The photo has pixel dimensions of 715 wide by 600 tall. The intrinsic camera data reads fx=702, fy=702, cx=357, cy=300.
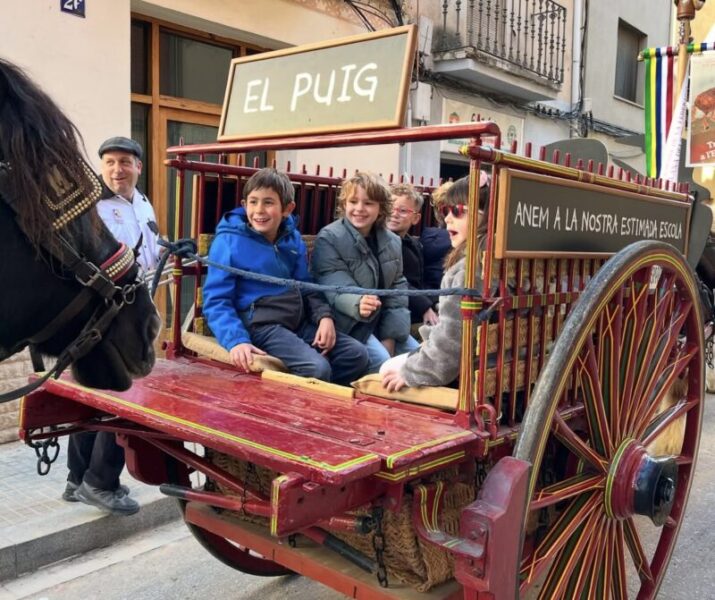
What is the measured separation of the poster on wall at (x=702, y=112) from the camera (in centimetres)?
539

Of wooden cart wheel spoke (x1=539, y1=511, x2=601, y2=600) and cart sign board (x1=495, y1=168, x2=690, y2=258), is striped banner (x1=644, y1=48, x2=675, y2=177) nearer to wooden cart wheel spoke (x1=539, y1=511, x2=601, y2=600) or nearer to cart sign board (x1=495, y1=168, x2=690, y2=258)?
cart sign board (x1=495, y1=168, x2=690, y2=258)

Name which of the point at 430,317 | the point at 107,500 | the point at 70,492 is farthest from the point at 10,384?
the point at 430,317

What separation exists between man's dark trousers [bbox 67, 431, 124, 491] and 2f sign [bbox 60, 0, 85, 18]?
3.17 meters

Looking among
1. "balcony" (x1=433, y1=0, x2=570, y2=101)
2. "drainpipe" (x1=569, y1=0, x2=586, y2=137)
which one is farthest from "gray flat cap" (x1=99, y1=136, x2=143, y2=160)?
"drainpipe" (x1=569, y1=0, x2=586, y2=137)

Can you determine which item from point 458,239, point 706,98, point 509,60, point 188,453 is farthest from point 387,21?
point 188,453

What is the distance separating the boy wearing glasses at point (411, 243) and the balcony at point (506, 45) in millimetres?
5378

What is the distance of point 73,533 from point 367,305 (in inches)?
74.7

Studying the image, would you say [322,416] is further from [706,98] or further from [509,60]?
[509,60]

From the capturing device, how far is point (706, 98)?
17.8 feet

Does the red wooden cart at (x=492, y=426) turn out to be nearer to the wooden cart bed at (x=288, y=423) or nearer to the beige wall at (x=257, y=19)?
the wooden cart bed at (x=288, y=423)

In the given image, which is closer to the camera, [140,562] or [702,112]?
[140,562]

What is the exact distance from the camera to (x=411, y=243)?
13.5ft

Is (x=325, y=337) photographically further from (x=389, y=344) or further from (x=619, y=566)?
(x=619, y=566)

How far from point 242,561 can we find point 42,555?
1.08m
